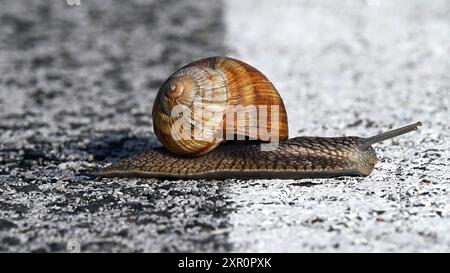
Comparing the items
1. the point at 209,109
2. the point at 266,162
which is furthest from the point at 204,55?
the point at 266,162

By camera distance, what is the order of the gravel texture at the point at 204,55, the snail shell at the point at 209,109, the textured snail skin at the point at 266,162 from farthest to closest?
the snail shell at the point at 209,109 < the textured snail skin at the point at 266,162 < the gravel texture at the point at 204,55

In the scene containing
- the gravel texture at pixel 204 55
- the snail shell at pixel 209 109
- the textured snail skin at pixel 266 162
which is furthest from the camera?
the snail shell at pixel 209 109

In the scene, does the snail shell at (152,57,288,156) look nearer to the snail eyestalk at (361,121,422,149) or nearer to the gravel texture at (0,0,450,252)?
the gravel texture at (0,0,450,252)

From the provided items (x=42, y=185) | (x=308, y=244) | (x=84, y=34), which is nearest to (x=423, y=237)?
(x=308, y=244)

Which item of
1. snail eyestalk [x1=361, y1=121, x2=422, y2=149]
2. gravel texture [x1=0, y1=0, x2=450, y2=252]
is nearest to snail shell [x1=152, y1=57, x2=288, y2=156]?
gravel texture [x1=0, y1=0, x2=450, y2=252]

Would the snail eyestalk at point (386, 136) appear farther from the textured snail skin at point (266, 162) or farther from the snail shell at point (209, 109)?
the snail shell at point (209, 109)

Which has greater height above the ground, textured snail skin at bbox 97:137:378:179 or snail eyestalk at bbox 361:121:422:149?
snail eyestalk at bbox 361:121:422:149

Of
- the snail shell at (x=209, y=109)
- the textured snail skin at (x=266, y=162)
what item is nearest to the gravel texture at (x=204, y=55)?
the textured snail skin at (x=266, y=162)
